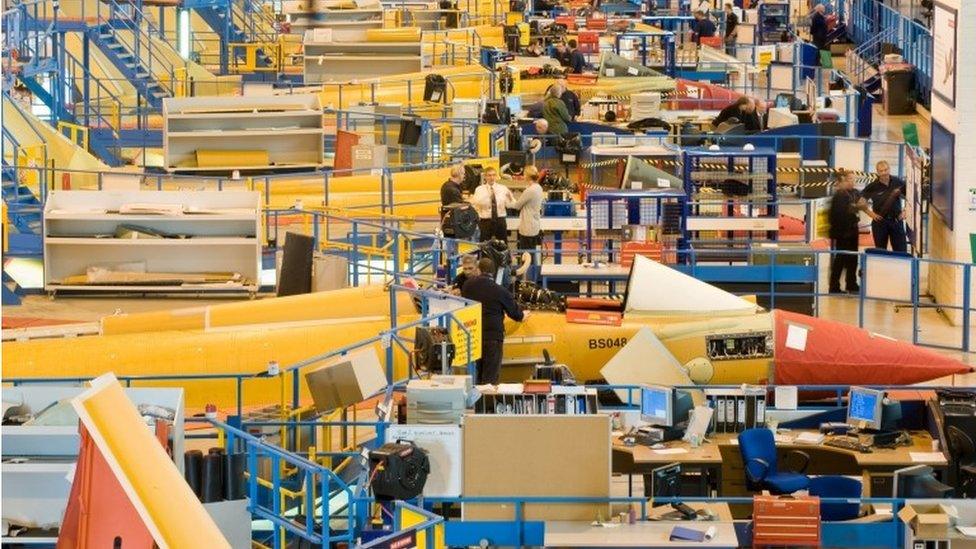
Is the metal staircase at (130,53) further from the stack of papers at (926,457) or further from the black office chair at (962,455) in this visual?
the black office chair at (962,455)

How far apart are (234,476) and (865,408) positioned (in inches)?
225

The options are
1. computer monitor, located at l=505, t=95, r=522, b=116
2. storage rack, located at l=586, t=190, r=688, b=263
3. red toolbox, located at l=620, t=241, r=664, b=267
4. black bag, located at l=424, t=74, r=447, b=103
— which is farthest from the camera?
black bag, located at l=424, t=74, r=447, b=103

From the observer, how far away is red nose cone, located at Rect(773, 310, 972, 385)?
2109cm

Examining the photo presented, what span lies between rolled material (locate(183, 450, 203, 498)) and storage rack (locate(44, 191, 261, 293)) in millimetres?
9139

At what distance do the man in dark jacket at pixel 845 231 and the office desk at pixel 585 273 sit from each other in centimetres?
319

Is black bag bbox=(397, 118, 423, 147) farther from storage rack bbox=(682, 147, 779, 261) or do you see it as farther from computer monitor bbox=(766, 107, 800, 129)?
storage rack bbox=(682, 147, 779, 261)

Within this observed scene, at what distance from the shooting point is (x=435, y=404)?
17000 mm

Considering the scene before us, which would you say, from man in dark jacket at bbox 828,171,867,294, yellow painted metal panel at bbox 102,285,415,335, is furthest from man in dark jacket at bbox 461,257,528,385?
man in dark jacket at bbox 828,171,867,294

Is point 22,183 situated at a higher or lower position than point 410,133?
lower

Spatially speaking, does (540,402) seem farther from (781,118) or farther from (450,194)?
Answer: (781,118)

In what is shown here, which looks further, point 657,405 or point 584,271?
point 584,271

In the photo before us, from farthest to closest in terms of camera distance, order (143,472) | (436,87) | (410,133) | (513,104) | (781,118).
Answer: (436,87), (513,104), (781,118), (410,133), (143,472)

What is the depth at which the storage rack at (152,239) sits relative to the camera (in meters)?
25.5

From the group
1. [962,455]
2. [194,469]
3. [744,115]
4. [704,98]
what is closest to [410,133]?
[744,115]
